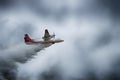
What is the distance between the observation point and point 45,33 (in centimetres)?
13125

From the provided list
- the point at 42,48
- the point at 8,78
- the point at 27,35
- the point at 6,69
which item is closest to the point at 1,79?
the point at 8,78

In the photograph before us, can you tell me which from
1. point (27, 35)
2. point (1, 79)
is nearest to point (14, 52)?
point (27, 35)

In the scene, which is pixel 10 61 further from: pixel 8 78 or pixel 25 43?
pixel 8 78

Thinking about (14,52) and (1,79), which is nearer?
(14,52)

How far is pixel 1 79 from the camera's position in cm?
19362

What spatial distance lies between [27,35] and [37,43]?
31.9 feet

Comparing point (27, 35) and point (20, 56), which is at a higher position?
point (27, 35)

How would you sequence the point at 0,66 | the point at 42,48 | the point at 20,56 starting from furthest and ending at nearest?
the point at 0,66 < the point at 20,56 < the point at 42,48

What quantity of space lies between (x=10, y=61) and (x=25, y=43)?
1606 centimetres

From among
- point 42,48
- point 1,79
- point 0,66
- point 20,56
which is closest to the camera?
point 42,48

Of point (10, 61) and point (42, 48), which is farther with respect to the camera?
point (10, 61)

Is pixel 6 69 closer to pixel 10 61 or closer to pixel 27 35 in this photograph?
pixel 10 61

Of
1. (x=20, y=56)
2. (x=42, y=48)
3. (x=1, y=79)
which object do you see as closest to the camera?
(x=42, y=48)

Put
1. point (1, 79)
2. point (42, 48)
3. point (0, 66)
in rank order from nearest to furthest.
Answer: point (42, 48), point (0, 66), point (1, 79)
